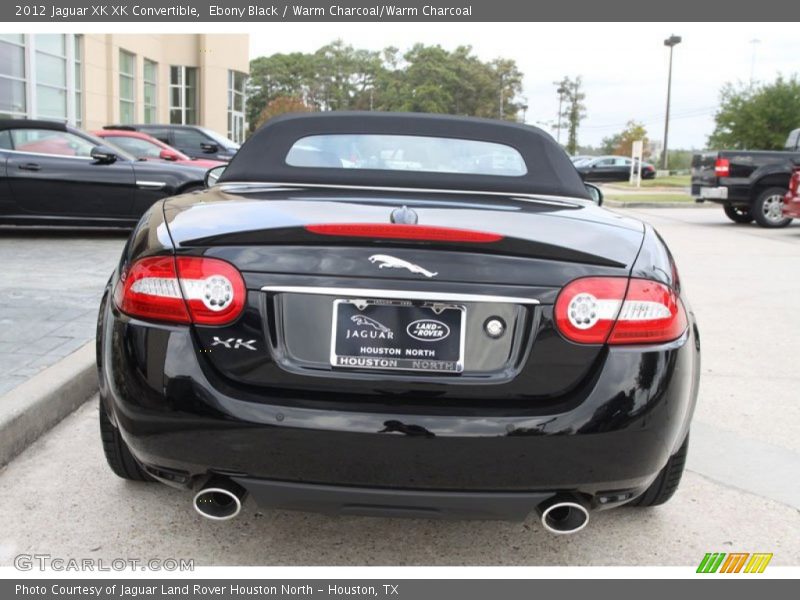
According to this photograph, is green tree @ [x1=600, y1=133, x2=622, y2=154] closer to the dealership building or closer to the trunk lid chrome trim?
the dealership building

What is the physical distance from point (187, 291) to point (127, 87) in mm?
31521

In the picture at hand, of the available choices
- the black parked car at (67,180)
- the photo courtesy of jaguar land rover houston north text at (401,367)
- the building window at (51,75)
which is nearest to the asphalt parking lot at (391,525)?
the photo courtesy of jaguar land rover houston north text at (401,367)

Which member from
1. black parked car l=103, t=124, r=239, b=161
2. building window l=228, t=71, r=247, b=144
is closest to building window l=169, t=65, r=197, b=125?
building window l=228, t=71, r=247, b=144

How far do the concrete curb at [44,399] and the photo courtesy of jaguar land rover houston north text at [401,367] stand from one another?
4.45 ft

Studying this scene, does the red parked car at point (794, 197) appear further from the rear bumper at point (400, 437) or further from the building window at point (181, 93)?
the building window at point (181, 93)

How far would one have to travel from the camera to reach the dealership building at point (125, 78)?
20062 mm

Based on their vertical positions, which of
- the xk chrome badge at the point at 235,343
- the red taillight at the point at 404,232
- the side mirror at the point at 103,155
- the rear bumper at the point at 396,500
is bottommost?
the rear bumper at the point at 396,500

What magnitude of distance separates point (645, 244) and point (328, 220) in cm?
97

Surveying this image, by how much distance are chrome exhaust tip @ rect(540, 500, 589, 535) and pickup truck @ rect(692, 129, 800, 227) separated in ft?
49.8

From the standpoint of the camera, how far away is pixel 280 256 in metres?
2.40

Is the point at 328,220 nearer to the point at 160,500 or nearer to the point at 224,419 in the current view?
the point at 224,419

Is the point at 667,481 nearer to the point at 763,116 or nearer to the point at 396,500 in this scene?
the point at 396,500
